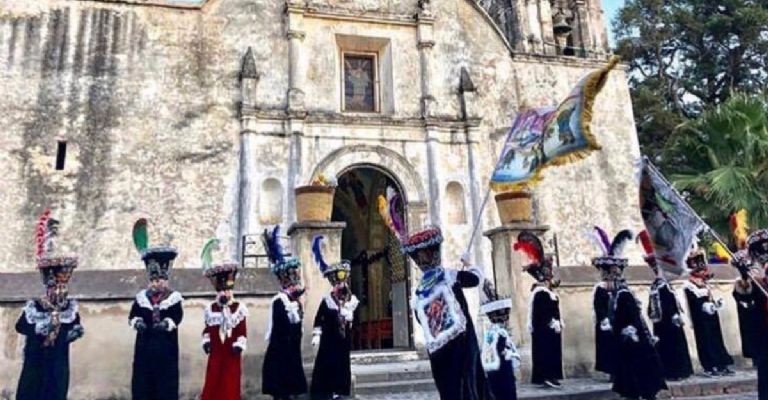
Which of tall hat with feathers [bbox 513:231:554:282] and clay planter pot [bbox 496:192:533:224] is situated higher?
clay planter pot [bbox 496:192:533:224]

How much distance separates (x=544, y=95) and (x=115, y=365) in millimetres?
11578

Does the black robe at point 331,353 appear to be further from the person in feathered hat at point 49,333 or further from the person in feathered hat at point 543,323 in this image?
the person in feathered hat at point 49,333

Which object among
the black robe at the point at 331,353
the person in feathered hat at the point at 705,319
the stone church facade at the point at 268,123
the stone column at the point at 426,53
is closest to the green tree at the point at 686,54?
the stone church facade at the point at 268,123

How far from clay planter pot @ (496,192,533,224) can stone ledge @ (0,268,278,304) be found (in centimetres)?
356

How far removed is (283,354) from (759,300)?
509 cm

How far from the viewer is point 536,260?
27.9ft

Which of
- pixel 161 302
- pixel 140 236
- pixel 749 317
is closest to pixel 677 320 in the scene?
pixel 749 317

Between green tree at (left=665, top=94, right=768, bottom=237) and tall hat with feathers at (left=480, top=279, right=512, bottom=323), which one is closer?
tall hat with feathers at (left=480, top=279, right=512, bottom=323)

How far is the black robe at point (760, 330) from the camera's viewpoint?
19.3 feet

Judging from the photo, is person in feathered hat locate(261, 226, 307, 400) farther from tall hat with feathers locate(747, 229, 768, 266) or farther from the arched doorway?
the arched doorway

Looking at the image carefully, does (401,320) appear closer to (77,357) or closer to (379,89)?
(379,89)

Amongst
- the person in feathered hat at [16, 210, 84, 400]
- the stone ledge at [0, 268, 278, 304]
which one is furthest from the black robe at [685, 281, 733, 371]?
the person in feathered hat at [16, 210, 84, 400]

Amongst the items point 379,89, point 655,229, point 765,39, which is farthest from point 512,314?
point 765,39

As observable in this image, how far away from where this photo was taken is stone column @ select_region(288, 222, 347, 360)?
8.26 metres
